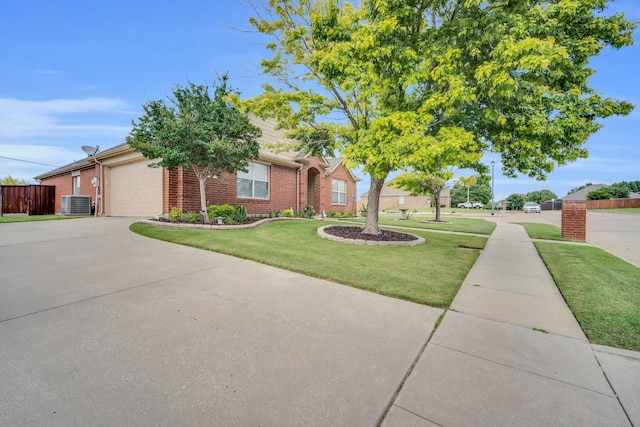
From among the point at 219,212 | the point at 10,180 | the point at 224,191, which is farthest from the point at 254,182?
the point at 10,180

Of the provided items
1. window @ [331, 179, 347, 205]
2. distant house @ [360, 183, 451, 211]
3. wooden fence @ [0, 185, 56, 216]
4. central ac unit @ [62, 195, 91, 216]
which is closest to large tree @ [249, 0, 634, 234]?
window @ [331, 179, 347, 205]

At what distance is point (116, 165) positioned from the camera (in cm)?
1363

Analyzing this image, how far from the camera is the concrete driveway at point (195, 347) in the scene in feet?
5.71

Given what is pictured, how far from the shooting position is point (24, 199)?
17.1m

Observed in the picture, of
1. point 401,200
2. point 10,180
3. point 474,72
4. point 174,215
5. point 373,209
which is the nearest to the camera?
point 474,72

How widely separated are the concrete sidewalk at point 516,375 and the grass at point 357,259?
795mm

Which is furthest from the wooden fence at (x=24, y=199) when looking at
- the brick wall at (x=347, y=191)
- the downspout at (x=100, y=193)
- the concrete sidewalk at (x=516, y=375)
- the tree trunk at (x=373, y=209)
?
the concrete sidewalk at (x=516, y=375)

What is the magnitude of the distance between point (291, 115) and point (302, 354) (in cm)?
802

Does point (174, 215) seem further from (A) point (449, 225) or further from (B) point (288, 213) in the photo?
(A) point (449, 225)

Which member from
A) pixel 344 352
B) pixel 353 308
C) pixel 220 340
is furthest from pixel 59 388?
pixel 353 308

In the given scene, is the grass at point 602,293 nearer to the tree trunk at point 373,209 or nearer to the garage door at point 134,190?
the tree trunk at point 373,209

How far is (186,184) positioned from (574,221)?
1599cm

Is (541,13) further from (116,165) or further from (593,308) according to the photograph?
(116,165)

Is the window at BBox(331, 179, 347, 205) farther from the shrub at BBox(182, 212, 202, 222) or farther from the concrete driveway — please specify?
the concrete driveway
